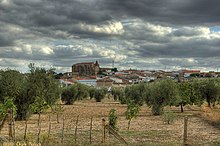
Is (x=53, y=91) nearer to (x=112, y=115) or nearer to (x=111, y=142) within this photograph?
(x=112, y=115)

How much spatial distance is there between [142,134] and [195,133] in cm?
431

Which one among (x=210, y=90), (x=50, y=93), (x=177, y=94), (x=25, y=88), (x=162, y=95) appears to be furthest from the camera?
(x=210, y=90)

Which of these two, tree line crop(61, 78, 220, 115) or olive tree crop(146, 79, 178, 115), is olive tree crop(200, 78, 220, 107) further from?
olive tree crop(146, 79, 178, 115)

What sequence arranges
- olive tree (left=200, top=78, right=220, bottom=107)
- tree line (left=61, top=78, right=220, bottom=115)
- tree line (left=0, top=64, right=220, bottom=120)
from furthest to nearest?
olive tree (left=200, top=78, right=220, bottom=107) → tree line (left=61, top=78, right=220, bottom=115) → tree line (left=0, top=64, right=220, bottom=120)

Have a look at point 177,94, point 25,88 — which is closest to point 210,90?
point 177,94

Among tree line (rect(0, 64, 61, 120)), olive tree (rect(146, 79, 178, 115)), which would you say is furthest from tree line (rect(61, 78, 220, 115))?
tree line (rect(0, 64, 61, 120))

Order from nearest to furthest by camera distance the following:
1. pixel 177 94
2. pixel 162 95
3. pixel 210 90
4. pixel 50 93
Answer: pixel 50 93
pixel 162 95
pixel 177 94
pixel 210 90

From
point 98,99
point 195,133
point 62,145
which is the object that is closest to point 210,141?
point 195,133

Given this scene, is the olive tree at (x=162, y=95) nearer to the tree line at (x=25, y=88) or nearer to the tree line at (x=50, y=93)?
the tree line at (x=50, y=93)

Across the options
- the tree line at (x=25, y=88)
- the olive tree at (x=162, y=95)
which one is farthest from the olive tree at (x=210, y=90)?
the tree line at (x=25, y=88)

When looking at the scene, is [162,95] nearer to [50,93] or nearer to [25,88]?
[50,93]

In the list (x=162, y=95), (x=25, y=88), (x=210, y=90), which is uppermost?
(x=25, y=88)

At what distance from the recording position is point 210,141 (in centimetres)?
2203

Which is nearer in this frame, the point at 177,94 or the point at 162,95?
the point at 162,95
